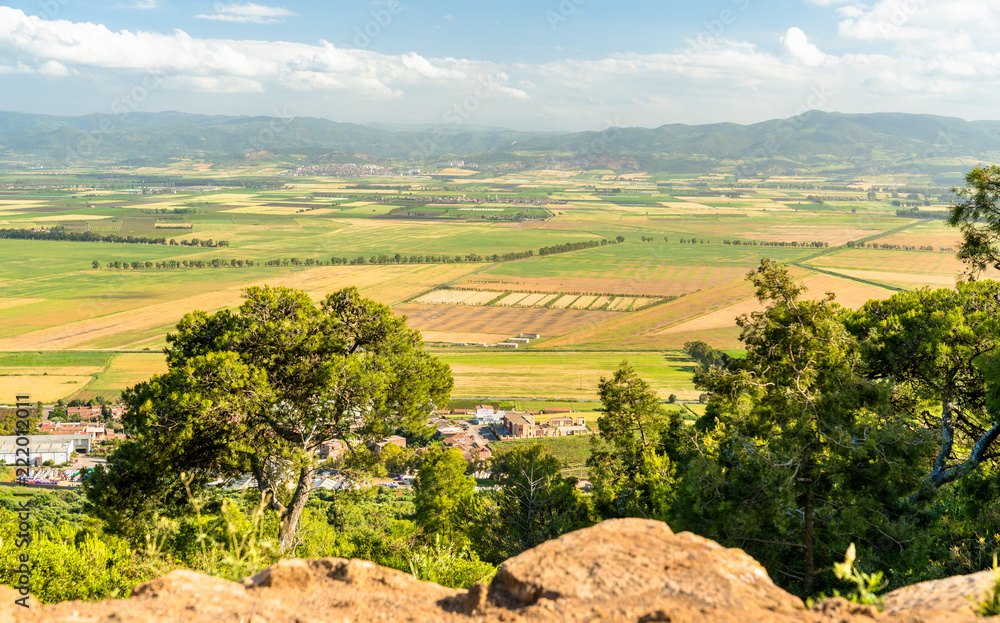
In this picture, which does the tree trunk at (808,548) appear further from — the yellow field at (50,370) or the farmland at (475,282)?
the yellow field at (50,370)

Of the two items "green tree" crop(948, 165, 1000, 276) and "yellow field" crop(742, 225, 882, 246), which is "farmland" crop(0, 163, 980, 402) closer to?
"yellow field" crop(742, 225, 882, 246)

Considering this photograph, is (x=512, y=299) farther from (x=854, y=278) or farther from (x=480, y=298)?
(x=854, y=278)

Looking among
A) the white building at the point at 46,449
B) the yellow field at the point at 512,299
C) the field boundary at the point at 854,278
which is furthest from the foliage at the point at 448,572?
the field boundary at the point at 854,278

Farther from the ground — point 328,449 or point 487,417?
point 328,449

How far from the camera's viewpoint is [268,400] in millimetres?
16297

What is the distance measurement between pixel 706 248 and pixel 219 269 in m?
108

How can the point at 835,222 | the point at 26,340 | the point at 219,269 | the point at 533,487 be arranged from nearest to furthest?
the point at 533,487, the point at 26,340, the point at 219,269, the point at 835,222

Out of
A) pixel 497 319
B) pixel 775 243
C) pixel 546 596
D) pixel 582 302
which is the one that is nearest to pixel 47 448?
pixel 546 596

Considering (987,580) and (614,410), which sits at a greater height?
(987,580)

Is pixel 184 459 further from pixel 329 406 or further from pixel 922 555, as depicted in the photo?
pixel 922 555

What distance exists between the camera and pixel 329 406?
17328 mm

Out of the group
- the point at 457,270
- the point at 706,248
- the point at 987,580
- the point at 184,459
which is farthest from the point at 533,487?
the point at 706,248

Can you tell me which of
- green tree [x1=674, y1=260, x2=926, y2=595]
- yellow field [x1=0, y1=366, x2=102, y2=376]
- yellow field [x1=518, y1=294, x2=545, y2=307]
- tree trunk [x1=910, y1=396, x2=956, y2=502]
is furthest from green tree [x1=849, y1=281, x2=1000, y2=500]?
yellow field [x1=518, y1=294, x2=545, y2=307]

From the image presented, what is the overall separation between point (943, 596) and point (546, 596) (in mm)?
3863
